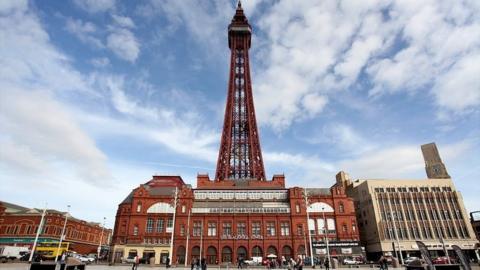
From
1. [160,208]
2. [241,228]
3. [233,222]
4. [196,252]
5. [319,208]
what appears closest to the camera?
[196,252]

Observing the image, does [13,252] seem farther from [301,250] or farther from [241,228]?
[301,250]

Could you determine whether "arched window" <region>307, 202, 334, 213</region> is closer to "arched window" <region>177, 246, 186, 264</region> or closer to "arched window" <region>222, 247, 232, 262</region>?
"arched window" <region>222, 247, 232, 262</region>

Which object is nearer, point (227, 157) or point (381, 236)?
point (381, 236)

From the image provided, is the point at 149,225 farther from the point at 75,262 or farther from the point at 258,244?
the point at 75,262

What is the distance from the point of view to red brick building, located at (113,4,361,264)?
170 ft

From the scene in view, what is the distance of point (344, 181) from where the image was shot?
7775cm

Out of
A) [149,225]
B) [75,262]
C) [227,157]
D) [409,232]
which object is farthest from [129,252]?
[409,232]

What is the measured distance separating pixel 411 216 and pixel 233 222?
36.7 m

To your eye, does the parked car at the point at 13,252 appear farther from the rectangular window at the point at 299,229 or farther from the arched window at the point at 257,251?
the rectangular window at the point at 299,229

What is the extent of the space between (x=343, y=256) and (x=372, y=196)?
58.0ft

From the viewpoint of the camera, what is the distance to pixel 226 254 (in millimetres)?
52375

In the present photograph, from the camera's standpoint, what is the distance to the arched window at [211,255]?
51.6 m

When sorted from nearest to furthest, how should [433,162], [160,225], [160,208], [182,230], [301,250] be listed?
[301,250] < [182,230] < [160,225] < [160,208] < [433,162]

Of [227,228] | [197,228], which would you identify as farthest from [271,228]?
[197,228]
